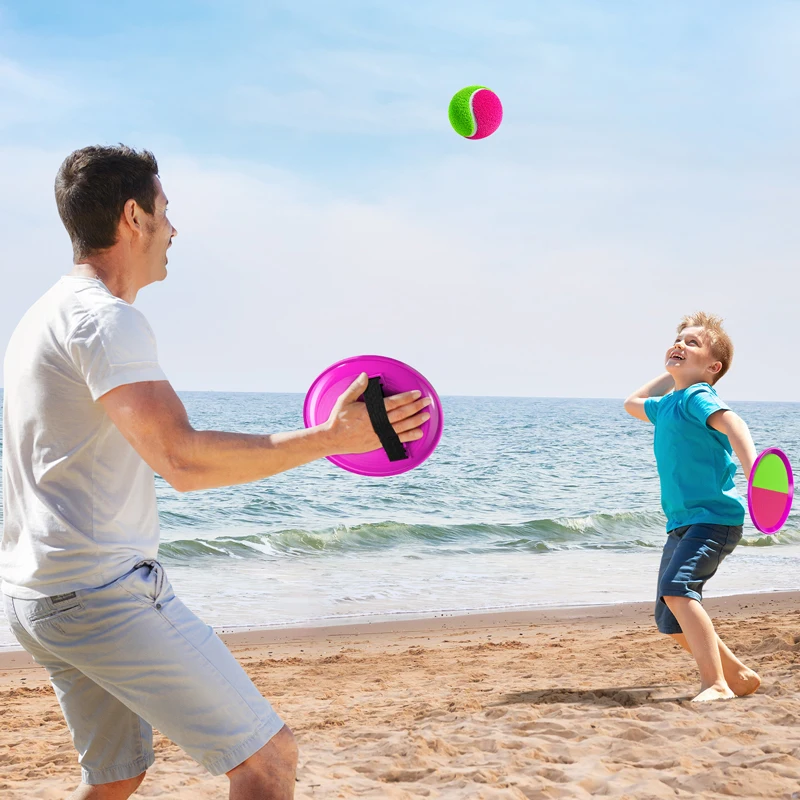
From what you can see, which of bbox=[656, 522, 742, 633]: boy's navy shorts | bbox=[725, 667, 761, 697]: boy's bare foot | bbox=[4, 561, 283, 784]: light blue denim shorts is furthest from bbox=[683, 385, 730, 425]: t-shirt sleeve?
bbox=[4, 561, 283, 784]: light blue denim shorts

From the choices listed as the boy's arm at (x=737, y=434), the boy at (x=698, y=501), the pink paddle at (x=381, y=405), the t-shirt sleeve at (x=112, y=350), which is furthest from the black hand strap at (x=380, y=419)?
the boy at (x=698, y=501)

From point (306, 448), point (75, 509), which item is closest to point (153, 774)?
point (75, 509)

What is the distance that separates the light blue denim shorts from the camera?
1.95 meters

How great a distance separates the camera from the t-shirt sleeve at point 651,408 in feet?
15.5

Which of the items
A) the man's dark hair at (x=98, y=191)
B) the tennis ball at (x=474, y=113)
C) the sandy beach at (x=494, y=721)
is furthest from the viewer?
the tennis ball at (x=474, y=113)

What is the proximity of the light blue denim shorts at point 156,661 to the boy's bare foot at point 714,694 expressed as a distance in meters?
3.14

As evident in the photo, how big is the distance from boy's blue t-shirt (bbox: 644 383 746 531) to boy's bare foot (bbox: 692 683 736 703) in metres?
0.86

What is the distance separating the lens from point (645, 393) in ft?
16.4

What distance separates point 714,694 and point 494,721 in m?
1.13

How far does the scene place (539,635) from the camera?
7414 millimetres

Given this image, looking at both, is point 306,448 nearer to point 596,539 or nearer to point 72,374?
point 72,374

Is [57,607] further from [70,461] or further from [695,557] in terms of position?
[695,557]

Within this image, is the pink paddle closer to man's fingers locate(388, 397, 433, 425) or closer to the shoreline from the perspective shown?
man's fingers locate(388, 397, 433, 425)

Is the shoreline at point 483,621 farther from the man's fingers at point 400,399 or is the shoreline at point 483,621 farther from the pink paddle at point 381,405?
the man's fingers at point 400,399
